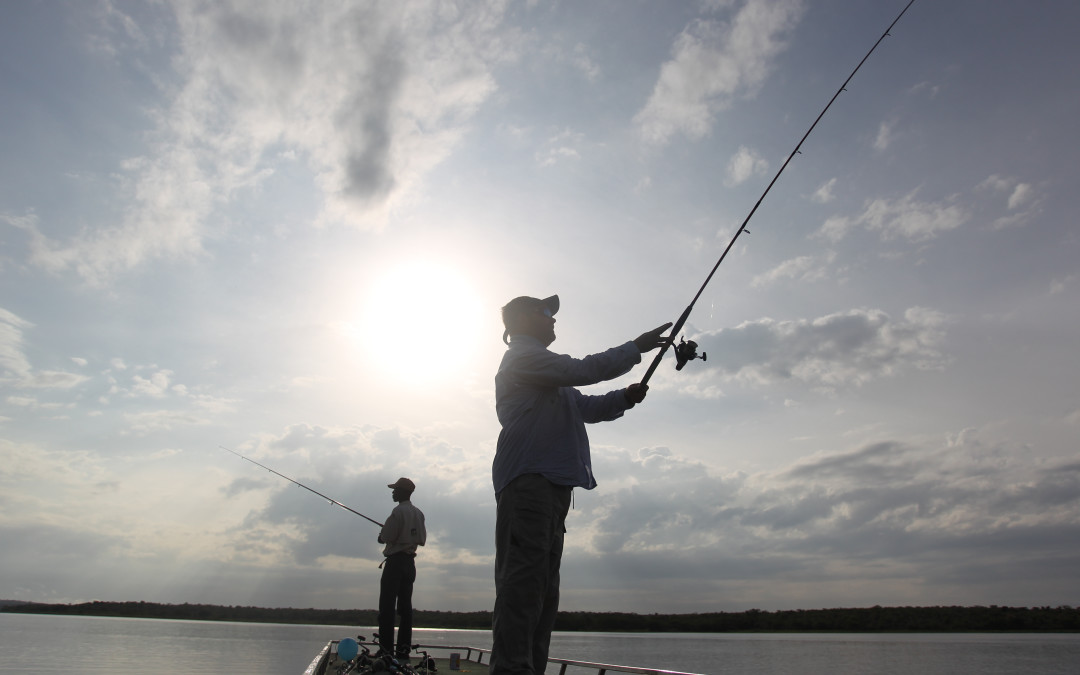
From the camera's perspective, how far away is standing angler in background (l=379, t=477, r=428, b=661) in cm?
736

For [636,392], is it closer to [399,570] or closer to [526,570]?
[526,570]

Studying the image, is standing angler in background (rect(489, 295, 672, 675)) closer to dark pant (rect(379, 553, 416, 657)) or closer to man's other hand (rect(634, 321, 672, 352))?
man's other hand (rect(634, 321, 672, 352))

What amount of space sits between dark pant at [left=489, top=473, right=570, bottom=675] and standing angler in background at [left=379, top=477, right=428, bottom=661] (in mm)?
4709

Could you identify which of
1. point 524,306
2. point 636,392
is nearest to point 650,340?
point 636,392

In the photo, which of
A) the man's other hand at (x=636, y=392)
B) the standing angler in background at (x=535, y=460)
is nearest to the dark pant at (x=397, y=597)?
the standing angler in background at (x=535, y=460)

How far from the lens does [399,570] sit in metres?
7.47

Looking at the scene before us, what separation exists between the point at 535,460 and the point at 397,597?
17.7 ft

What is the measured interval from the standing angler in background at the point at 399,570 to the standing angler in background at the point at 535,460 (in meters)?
4.60

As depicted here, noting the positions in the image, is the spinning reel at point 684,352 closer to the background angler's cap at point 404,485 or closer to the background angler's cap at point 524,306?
the background angler's cap at point 524,306

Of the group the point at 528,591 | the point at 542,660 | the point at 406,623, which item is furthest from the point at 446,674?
the point at 528,591

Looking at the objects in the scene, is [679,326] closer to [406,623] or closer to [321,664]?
[406,623]

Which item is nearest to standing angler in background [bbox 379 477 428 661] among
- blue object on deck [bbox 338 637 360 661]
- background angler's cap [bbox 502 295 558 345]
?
blue object on deck [bbox 338 637 360 661]

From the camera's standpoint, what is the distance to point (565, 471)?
305 centimetres

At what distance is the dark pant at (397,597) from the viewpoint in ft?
24.1
